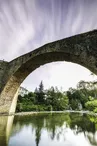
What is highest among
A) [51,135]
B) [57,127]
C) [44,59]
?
[44,59]

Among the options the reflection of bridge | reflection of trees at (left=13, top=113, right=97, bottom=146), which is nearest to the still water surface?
reflection of trees at (left=13, top=113, right=97, bottom=146)

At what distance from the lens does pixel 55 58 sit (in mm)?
8055

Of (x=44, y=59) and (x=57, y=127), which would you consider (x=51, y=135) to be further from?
(x=44, y=59)

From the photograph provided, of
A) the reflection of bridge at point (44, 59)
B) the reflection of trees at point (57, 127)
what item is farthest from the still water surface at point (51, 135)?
the reflection of bridge at point (44, 59)

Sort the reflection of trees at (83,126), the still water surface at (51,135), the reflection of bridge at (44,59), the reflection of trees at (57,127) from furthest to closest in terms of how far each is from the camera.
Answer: the reflection of bridge at (44,59) < the reflection of trees at (83,126) < the reflection of trees at (57,127) < the still water surface at (51,135)

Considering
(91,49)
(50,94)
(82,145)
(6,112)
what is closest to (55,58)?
Answer: (91,49)

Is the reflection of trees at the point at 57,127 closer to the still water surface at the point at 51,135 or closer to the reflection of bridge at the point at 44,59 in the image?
the still water surface at the point at 51,135

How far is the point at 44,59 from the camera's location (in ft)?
27.8

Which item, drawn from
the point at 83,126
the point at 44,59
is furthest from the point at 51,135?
the point at 44,59

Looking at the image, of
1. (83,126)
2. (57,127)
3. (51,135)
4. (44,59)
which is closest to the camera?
(51,135)

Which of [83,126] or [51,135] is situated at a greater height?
[83,126]

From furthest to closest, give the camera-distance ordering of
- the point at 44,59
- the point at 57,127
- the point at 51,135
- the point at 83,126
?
the point at 44,59
the point at 83,126
the point at 57,127
the point at 51,135

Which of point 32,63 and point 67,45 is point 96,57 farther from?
point 32,63

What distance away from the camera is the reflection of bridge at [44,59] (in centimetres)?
600
